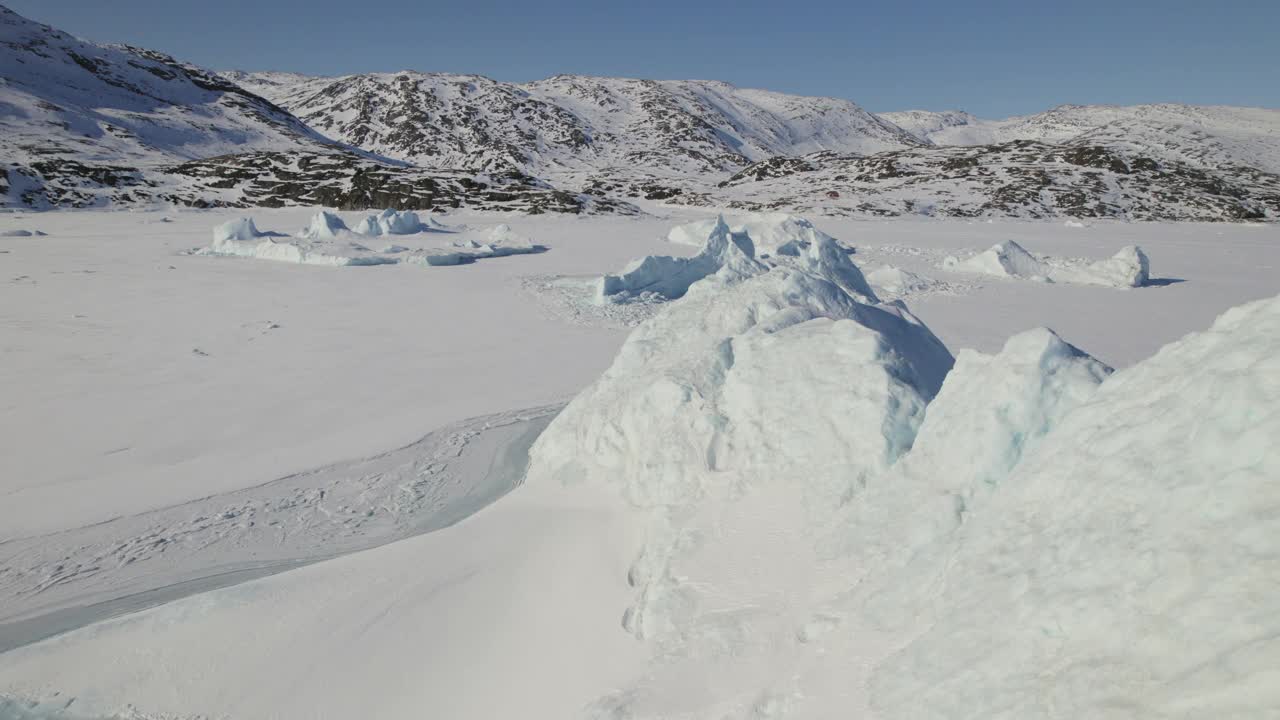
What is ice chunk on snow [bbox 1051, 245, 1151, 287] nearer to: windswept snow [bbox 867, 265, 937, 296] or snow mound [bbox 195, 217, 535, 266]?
windswept snow [bbox 867, 265, 937, 296]

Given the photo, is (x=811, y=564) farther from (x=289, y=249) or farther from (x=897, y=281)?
(x=289, y=249)

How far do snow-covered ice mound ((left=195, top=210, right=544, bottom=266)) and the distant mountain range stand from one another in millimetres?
11876

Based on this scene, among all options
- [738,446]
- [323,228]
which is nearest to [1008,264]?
[738,446]

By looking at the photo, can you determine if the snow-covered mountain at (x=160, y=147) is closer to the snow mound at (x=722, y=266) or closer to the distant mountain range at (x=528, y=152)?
the distant mountain range at (x=528, y=152)

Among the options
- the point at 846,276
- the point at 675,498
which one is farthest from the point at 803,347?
the point at 846,276

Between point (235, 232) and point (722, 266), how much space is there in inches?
634

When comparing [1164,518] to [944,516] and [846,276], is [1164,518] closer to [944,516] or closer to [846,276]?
[944,516]

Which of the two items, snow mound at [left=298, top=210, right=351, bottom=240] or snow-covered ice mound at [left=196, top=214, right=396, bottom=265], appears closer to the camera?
snow-covered ice mound at [left=196, top=214, right=396, bottom=265]

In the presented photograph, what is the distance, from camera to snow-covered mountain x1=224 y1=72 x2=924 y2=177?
304ft

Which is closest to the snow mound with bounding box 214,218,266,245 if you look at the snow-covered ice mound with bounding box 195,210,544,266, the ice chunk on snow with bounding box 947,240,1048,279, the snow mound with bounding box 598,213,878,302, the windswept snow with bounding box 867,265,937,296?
the snow-covered ice mound with bounding box 195,210,544,266

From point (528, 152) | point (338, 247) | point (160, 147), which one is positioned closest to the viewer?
point (338, 247)

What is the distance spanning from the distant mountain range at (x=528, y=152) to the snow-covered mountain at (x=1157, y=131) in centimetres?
45

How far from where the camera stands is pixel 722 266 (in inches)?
633

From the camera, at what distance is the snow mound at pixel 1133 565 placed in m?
2.08
